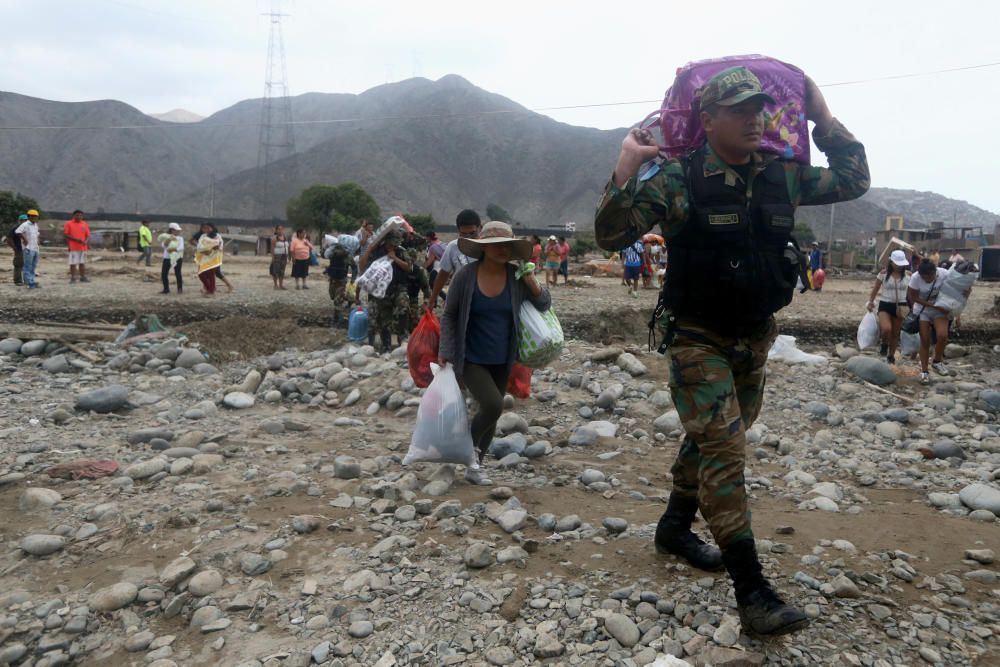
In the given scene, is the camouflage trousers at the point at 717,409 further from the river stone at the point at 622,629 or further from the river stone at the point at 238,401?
the river stone at the point at 238,401

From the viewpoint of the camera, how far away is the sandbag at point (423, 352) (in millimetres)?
4664

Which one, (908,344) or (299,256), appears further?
(299,256)

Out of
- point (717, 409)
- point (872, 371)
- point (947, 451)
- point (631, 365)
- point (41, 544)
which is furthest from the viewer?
point (872, 371)

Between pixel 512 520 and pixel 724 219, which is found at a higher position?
pixel 724 219

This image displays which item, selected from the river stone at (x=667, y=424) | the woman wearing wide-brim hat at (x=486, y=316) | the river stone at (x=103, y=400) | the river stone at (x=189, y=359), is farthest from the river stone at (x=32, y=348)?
the river stone at (x=667, y=424)

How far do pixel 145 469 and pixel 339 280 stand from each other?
701 centimetres

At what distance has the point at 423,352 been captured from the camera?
466 cm

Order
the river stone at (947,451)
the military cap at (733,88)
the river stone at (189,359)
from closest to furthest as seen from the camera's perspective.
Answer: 1. the military cap at (733,88)
2. the river stone at (947,451)
3. the river stone at (189,359)

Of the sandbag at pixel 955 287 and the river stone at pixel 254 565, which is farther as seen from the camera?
the sandbag at pixel 955 287

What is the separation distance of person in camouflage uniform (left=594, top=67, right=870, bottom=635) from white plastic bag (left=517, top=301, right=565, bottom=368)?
5.08 feet

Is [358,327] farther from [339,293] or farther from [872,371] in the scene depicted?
[872,371]

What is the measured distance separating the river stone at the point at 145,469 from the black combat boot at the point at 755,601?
3.44m

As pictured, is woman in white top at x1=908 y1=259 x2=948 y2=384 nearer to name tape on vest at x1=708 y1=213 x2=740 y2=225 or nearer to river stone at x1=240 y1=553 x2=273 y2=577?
Result: name tape on vest at x1=708 y1=213 x2=740 y2=225

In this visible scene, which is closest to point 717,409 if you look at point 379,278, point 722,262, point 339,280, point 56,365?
point 722,262
